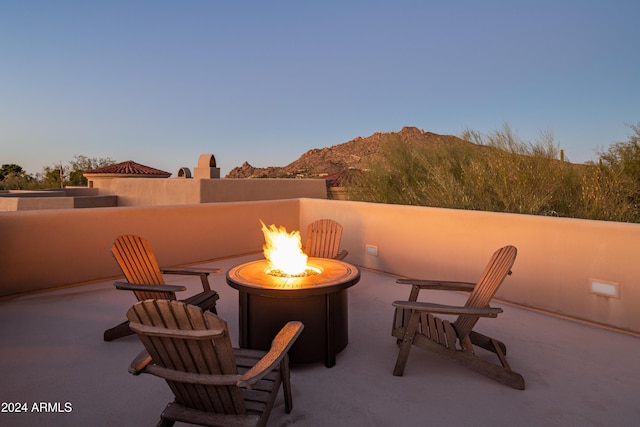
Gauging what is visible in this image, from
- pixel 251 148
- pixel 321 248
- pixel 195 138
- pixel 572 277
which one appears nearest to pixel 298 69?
pixel 251 148

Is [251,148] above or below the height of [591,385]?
above

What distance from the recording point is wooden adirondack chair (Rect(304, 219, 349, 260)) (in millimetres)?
4855

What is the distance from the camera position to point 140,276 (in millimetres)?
3400

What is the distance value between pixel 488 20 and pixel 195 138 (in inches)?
857

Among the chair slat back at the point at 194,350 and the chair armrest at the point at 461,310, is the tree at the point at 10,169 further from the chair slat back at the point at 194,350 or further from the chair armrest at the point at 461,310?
the chair armrest at the point at 461,310

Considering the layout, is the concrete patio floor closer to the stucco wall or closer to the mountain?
the stucco wall

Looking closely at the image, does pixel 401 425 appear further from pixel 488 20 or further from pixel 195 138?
pixel 195 138

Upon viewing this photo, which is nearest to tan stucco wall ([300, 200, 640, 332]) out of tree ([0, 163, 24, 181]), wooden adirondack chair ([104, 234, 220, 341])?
wooden adirondack chair ([104, 234, 220, 341])

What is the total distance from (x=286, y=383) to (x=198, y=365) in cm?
65

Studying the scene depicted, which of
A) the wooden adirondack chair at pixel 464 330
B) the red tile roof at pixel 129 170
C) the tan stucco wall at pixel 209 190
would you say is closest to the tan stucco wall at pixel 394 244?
the wooden adirondack chair at pixel 464 330

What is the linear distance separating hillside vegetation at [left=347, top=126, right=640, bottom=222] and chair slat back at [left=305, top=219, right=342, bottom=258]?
217 centimetres

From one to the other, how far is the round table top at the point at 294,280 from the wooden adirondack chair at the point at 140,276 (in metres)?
A: 0.44

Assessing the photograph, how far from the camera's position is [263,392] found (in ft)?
6.48

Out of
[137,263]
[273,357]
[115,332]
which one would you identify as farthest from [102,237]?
[273,357]
